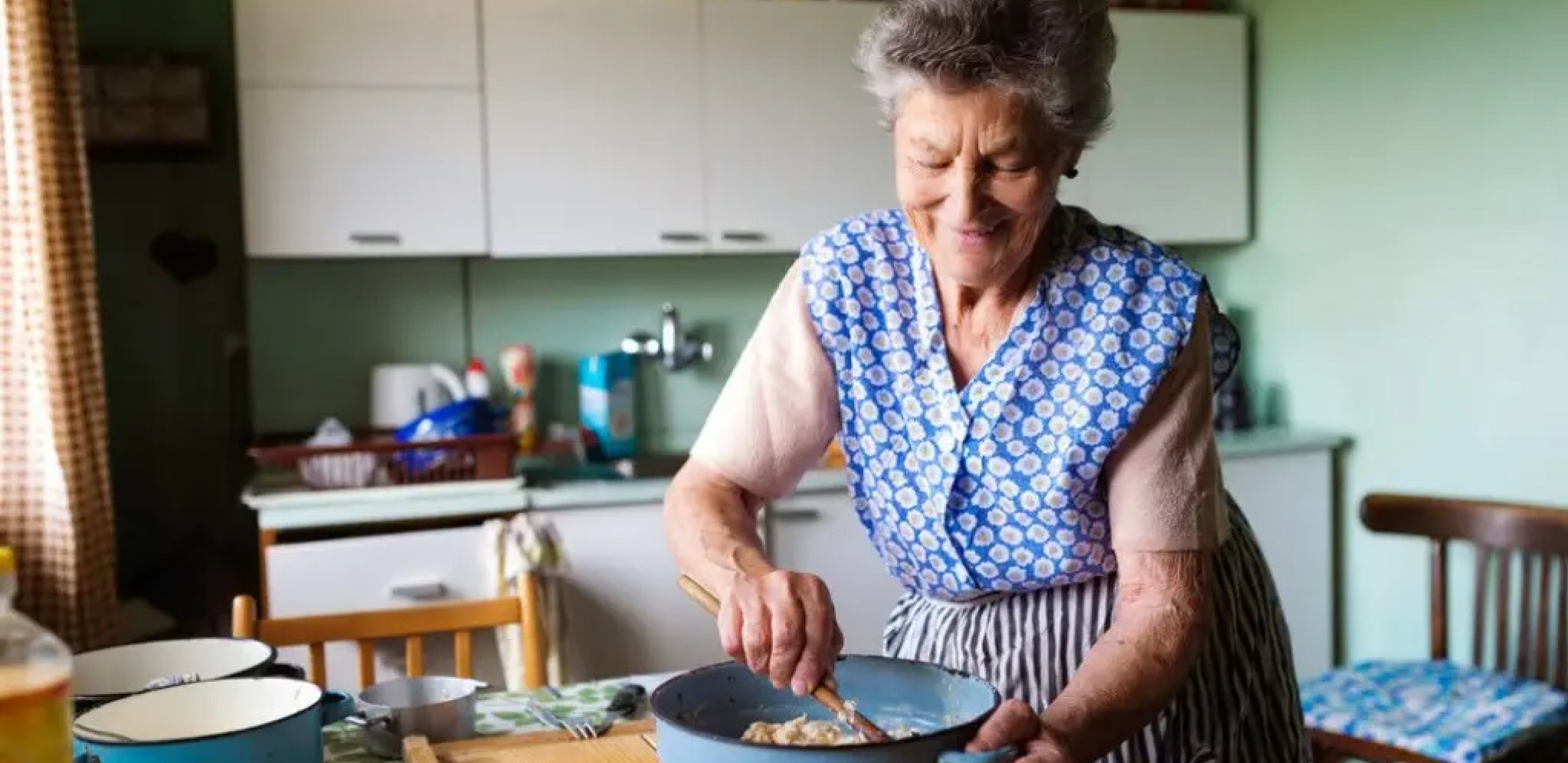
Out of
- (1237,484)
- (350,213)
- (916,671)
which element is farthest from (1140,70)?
(916,671)

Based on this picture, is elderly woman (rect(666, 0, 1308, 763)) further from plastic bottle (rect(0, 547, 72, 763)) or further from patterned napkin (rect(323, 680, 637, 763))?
→ plastic bottle (rect(0, 547, 72, 763))

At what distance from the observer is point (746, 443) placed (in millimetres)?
1307

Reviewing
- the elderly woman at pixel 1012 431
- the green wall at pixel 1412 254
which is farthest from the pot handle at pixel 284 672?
the green wall at pixel 1412 254

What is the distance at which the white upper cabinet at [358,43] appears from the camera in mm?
2740

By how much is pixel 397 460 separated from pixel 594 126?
0.78 metres

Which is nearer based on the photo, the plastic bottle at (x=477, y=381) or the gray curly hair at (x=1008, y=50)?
the gray curly hair at (x=1008, y=50)

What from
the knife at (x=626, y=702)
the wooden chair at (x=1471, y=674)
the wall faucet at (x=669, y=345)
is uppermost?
the wall faucet at (x=669, y=345)

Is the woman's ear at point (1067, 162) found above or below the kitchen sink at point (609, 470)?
above

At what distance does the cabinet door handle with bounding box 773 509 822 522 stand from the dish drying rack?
0.53 meters

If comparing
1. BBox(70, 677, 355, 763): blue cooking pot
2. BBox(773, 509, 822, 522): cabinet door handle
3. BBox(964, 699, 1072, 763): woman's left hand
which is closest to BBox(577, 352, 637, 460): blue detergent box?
BBox(773, 509, 822, 522): cabinet door handle

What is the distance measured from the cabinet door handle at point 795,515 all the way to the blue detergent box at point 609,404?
0.49 m

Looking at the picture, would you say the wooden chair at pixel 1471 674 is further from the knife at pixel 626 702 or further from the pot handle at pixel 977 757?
the pot handle at pixel 977 757

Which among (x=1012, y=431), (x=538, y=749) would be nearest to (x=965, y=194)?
(x=1012, y=431)

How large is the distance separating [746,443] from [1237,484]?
6.89ft
